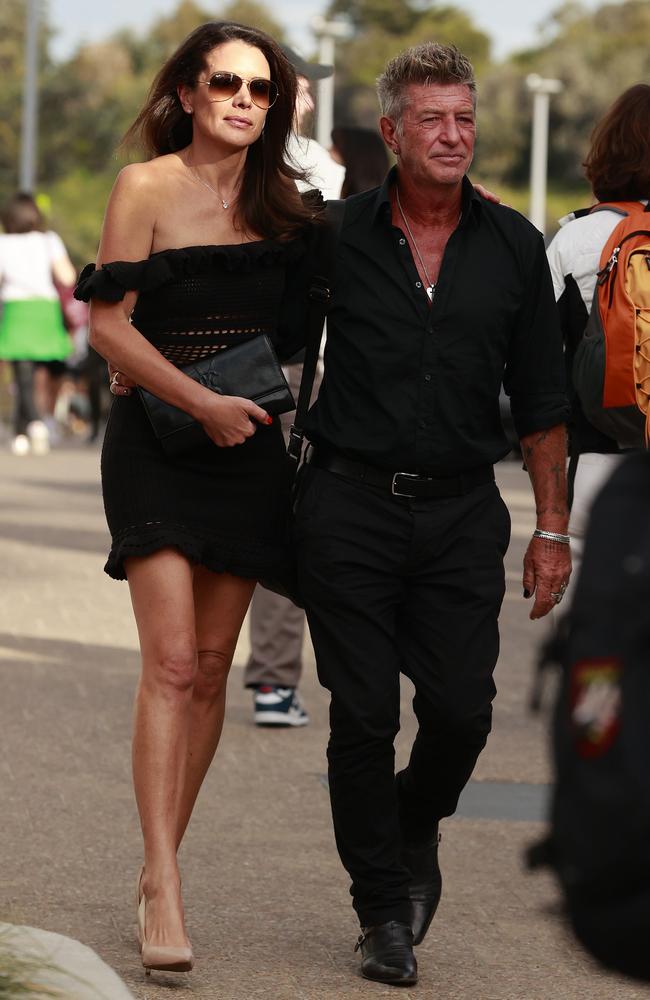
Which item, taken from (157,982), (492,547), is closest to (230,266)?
(492,547)

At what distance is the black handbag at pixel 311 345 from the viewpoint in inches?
184

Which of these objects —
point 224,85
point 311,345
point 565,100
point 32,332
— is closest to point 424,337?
point 311,345

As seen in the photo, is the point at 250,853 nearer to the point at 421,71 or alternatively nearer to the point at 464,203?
the point at 464,203

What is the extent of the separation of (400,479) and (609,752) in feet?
7.90

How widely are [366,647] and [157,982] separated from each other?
0.87 meters

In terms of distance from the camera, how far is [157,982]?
448 cm

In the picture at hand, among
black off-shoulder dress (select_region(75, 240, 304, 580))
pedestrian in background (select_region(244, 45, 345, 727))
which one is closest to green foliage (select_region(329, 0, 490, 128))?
pedestrian in background (select_region(244, 45, 345, 727))

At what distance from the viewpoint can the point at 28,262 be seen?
1803 cm

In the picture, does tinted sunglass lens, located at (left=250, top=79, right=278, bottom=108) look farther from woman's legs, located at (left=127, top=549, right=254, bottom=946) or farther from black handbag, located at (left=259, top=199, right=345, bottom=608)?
woman's legs, located at (left=127, top=549, right=254, bottom=946)

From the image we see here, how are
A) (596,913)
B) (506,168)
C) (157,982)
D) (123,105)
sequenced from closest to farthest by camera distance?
(596,913)
(157,982)
(123,105)
(506,168)

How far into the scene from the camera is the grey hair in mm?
4660

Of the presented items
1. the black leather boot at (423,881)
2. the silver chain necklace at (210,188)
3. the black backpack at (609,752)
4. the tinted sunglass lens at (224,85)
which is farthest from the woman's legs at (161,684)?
the black backpack at (609,752)

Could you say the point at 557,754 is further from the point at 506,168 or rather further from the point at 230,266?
the point at 506,168

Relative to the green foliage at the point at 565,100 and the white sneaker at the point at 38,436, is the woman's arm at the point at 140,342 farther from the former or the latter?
the green foliage at the point at 565,100
